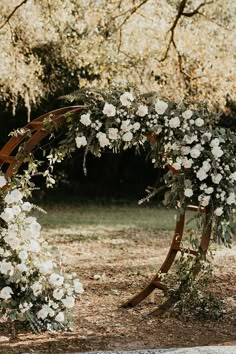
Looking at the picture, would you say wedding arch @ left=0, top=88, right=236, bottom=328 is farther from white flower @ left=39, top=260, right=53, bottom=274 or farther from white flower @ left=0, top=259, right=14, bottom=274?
white flower @ left=0, top=259, right=14, bottom=274

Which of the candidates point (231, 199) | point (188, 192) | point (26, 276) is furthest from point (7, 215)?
point (231, 199)

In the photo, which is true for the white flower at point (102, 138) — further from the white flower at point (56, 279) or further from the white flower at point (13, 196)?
the white flower at point (56, 279)

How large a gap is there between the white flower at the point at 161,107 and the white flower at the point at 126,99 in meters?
0.22

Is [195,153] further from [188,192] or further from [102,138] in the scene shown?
[102,138]

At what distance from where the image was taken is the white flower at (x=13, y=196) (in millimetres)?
5586

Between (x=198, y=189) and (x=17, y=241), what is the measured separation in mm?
1602

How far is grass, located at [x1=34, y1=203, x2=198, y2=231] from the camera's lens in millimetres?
13625

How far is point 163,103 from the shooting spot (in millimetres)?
5852

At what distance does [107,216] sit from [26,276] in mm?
9463

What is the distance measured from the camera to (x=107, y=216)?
15.1 metres

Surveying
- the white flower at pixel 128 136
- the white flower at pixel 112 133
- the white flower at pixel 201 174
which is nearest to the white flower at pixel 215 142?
the white flower at pixel 201 174

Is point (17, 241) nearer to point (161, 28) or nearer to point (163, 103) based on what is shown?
point (163, 103)

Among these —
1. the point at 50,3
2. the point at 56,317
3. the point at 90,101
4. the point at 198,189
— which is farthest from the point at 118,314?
the point at 50,3

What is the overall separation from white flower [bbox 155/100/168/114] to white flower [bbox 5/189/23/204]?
4.40 ft
